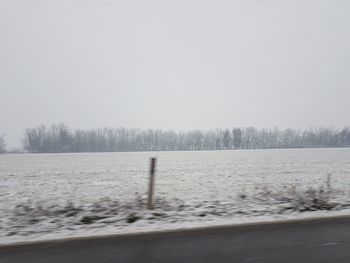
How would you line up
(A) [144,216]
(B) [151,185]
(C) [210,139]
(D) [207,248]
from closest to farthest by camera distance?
(D) [207,248] → (A) [144,216] → (B) [151,185] → (C) [210,139]

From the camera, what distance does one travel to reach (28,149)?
5802 inches

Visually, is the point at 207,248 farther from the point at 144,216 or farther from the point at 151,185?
the point at 151,185

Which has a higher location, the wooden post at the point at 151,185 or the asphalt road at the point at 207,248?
the wooden post at the point at 151,185

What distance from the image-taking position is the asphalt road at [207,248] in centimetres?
462

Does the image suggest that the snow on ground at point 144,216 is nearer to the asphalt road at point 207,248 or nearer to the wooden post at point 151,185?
the wooden post at point 151,185

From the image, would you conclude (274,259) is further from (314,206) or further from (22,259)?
(314,206)

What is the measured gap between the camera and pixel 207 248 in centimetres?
505

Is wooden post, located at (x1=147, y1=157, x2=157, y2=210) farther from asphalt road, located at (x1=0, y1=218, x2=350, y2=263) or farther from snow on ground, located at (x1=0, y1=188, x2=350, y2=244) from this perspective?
asphalt road, located at (x1=0, y1=218, x2=350, y2=263)

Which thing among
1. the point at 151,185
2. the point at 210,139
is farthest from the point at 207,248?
the point at 210,139

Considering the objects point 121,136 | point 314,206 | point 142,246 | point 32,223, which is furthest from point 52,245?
point 121,136

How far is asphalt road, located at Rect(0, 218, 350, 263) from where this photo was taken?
4.62 meters

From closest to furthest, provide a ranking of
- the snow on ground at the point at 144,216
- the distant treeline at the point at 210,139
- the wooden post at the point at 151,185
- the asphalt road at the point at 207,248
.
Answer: the asphalt road at the point at 207,248, the snow on ground at the point at 144,216, the wooden post at the point at 151,185, the distant treeline at the point at 210,139

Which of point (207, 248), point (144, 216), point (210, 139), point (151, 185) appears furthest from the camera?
point (210, 139)

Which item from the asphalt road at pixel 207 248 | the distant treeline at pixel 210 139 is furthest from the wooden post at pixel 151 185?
the distant treeline at pixel 210 139
